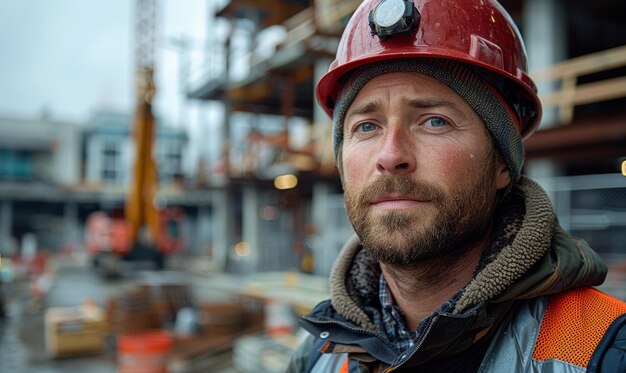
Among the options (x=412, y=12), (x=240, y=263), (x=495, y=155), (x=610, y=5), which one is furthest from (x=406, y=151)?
(x=240, y=263)

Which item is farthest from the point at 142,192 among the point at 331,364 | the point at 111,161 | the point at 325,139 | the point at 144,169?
the point at 111,161

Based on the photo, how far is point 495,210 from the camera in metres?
1.79

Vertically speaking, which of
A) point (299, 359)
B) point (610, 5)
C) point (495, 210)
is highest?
point (610, 5)

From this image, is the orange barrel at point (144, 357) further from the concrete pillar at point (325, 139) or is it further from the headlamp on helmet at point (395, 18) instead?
the concrete pillar at point (325, 139)

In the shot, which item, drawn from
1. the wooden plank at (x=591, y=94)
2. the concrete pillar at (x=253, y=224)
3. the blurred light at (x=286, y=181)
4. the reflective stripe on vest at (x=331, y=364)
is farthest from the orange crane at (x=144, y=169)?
the reflective stripe on vest at (x=331, y=364)

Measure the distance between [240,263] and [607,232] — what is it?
19.4m

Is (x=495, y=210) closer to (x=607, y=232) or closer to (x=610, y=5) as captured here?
(x=607, y=232)

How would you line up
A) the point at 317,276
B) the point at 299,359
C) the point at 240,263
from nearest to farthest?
the point at 299,359 < the point at 317,276 < the point at 240,263

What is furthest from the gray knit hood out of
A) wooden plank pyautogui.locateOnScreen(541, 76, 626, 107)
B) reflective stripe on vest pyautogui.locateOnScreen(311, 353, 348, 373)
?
wooden plank pyautogui.locateOnScreen(541, 76, 626, 107)

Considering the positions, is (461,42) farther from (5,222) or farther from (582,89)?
(5,222)

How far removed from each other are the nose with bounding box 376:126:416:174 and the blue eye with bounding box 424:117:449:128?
79 mm

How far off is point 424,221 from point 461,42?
0.57 m

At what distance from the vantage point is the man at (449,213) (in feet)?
4.80

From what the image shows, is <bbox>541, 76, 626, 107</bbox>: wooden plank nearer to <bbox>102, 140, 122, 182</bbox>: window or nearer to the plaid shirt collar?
the plaid shirt collar
